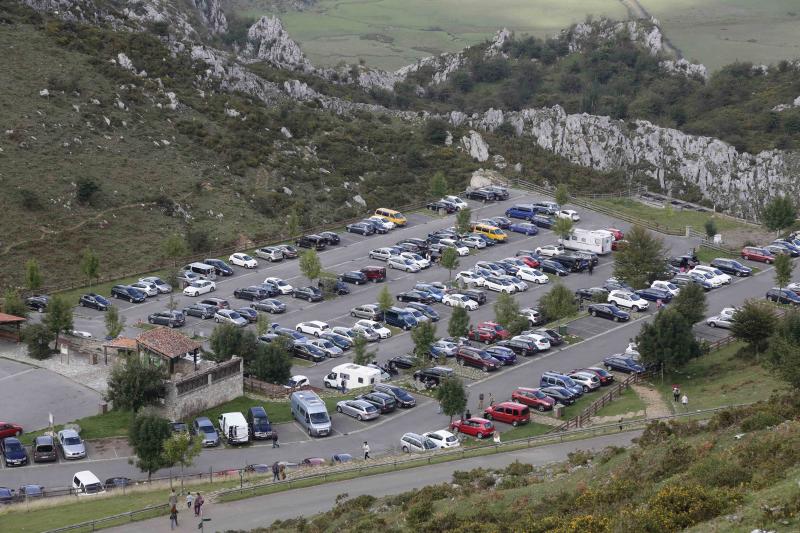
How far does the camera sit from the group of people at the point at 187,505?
4431cm

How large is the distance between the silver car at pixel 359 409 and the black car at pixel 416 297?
19.9 metres

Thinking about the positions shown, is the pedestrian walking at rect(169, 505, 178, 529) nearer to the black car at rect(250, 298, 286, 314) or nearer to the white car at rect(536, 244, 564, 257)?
the black car at rect(250, 298, 286, 314)

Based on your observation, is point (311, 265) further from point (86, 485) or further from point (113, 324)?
point (86, 485)

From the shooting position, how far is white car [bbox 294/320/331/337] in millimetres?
73938

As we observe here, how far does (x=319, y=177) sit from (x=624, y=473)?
2876 inches

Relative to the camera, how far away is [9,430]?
55969 mm

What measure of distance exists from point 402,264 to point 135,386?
31652 millimetres

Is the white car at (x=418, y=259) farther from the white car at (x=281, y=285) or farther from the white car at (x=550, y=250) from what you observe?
the white car at (x=281, y=285)

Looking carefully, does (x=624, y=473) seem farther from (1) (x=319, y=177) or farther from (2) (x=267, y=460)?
(1) (x=319, y=177)

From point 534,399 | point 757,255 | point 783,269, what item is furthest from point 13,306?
point 757,255

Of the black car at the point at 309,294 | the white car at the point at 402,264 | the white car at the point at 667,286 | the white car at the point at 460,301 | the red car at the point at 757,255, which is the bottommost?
the black car at the point at 309,294

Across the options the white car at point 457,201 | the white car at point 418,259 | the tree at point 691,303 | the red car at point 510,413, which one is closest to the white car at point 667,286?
the tree at point 691,303

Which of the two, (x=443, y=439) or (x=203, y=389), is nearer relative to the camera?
(x=443, y=439)

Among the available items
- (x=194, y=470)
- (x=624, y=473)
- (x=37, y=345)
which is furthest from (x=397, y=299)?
(x=624, y=473)
